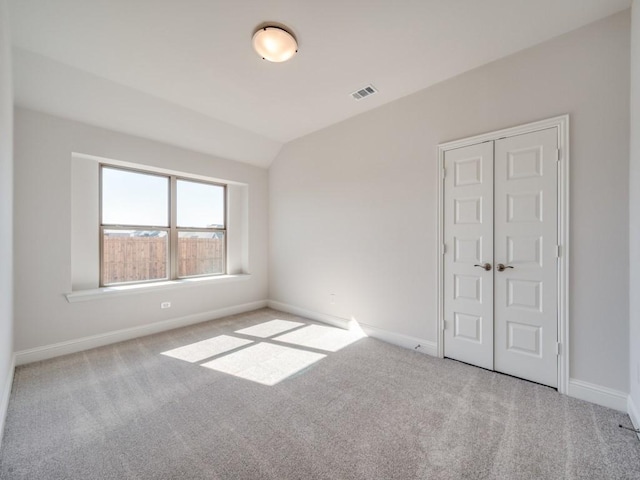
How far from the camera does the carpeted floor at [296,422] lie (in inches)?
61.7

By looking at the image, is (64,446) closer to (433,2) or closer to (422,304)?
(422,304)

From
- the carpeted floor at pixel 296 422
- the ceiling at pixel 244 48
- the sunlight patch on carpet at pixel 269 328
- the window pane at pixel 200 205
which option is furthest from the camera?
the window pane at pixel 200 205

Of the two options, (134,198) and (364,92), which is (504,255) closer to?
(364,92)

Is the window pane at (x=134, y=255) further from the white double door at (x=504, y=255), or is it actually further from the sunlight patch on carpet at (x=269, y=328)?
the white double door at (x=504, y=255)

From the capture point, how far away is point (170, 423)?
194 cm

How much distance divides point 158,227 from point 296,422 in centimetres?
344

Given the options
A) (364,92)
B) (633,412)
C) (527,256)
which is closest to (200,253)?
(364,92)

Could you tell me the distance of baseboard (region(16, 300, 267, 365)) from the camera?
284 cm

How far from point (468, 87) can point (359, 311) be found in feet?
9.69

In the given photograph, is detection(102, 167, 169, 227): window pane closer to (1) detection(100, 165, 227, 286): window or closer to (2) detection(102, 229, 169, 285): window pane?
(1) detection(100, 165, 227, 286): window

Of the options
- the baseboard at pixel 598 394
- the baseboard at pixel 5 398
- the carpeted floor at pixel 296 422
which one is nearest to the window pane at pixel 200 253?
the carpeted floor at pixel 296 422

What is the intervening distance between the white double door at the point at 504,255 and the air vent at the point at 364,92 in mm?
1151

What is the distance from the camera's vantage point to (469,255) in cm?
279

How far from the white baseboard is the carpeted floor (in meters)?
0.14
